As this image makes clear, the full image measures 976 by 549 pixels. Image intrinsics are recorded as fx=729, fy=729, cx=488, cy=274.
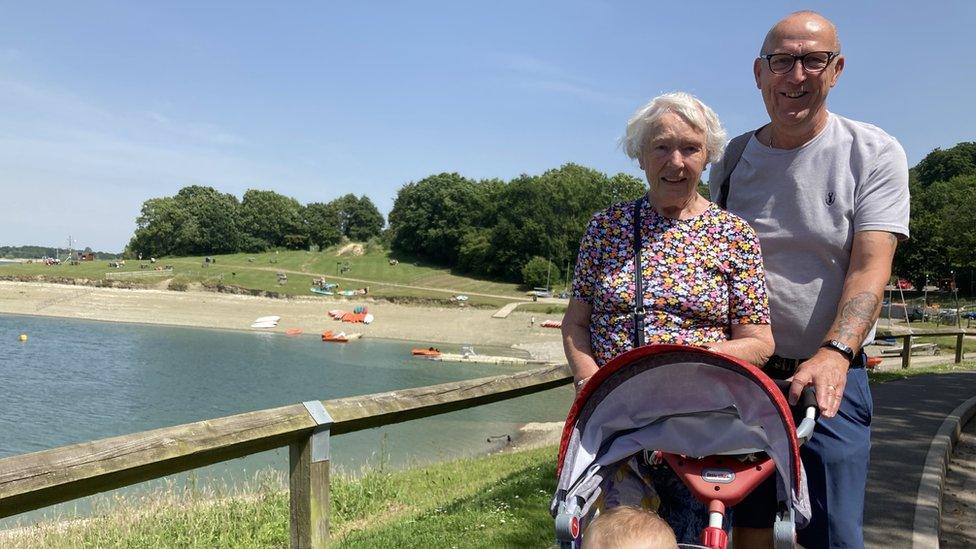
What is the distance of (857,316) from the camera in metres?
2.42

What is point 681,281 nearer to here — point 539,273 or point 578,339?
point 578,339

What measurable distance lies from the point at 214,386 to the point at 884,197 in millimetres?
28355

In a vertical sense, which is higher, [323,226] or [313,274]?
[323,226]

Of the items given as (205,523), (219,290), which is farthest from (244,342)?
(205,523)

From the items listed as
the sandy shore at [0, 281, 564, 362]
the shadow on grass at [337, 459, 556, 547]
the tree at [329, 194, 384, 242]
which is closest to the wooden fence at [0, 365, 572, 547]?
the shadow on grass at [337, 459, 556, 547]

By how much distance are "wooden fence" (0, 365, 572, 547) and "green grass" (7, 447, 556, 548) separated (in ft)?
3.20

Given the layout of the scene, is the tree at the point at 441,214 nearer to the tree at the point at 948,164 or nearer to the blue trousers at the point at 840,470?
the tree at the point at 948,164

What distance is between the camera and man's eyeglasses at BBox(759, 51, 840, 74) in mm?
2535

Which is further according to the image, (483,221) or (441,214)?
(441,214)

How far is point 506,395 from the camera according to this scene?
5.70 meters

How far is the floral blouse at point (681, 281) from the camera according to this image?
8.22 ft

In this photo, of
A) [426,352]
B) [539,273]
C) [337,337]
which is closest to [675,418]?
[426,352]

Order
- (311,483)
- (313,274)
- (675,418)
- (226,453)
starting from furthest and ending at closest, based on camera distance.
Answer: (313,274) → (311,483) → (226,453) → (675,418)

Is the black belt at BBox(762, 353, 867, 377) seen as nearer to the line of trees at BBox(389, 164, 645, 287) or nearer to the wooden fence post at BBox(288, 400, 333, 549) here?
the wooden fence post at BBox(288, 400, 333, 549)
